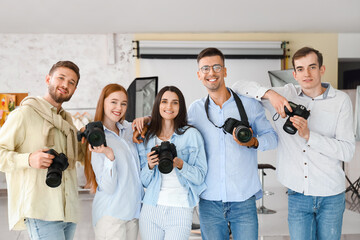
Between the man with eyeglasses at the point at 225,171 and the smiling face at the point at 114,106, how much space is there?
42 centimetres

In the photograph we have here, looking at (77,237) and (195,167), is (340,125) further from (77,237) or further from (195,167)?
(77,237)

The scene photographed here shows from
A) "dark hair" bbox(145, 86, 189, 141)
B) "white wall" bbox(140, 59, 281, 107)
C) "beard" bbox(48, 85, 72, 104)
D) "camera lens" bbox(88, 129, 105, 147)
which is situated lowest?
"camera lens" bbox(88, 129, 105, 147)

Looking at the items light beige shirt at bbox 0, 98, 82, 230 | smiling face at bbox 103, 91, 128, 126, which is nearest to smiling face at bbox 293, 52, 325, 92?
smiling face at bbox 103, 91, 128, 126

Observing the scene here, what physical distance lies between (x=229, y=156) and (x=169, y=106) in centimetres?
40

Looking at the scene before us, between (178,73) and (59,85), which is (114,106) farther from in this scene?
(178,73)

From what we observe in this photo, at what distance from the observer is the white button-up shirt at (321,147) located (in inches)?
74.7

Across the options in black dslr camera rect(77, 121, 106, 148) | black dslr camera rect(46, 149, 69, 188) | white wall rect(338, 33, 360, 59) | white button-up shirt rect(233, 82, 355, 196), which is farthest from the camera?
white wall rect(338, 33, 360, 59)

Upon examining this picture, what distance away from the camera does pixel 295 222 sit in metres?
1.95

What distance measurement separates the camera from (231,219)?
1937mm

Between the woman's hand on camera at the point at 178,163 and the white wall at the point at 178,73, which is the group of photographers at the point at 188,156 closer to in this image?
the woman's hand on camera at the point at 178,163

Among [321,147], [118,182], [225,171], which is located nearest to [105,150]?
[118,182]

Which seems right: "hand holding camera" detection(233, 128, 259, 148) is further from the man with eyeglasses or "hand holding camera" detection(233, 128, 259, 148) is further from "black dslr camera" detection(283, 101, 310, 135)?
"black dslr camera" detection(283, 101, 310, 135)

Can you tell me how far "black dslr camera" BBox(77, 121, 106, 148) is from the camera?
66.3 inches

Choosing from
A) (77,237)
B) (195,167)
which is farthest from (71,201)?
(77,237)
